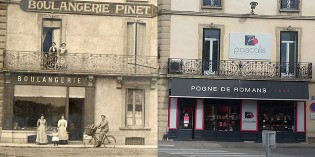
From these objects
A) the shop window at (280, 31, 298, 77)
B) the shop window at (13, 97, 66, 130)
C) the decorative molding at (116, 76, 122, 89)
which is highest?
the shop window at (280, 31, 298, 77)

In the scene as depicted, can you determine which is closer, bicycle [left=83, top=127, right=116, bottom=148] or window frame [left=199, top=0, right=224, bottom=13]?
bicycle [left=83, top=127, right=116, bottom=148]

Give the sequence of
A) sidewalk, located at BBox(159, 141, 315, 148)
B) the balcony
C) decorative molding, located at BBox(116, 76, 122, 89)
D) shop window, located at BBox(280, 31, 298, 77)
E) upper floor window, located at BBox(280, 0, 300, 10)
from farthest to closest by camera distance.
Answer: upper floor window, located at BBox(280, 0, 300, 10)
shop window, located at BBox(280, 31, 298, 77)
the balcony
sidewalk, located at BBox(159, 141, 315, 148)
decorative molding, located at BBox(116, 76, 122, 89)

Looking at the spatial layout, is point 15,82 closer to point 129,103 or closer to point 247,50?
point 129,103

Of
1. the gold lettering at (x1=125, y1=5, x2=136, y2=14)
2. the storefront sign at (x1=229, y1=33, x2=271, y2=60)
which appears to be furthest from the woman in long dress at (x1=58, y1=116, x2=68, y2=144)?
the storefront sign at (x1=229, y1=33, x2=271, y2=60)

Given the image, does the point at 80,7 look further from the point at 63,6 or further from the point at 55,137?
the point at 55,137

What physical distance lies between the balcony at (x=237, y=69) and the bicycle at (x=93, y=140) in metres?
9.61

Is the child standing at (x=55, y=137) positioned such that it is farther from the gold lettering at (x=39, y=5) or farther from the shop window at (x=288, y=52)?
the shop window at (x=288, y=52)

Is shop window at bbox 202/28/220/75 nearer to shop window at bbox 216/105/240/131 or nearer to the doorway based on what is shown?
the doorway

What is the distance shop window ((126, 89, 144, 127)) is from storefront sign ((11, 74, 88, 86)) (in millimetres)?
218

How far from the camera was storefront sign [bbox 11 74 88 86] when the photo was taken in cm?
236

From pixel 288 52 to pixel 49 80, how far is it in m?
11.5

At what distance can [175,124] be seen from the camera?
1287 centimetres

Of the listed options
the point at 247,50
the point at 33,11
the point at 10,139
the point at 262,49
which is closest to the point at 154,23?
the point at 33,11

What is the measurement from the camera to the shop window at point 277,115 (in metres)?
13.5
